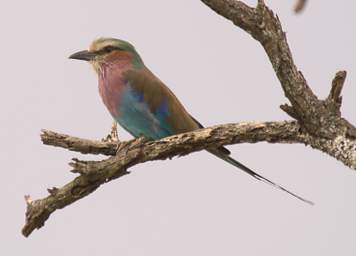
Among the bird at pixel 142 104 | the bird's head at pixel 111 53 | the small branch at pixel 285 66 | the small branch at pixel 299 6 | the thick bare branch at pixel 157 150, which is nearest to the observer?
the small branch at pixel 299 6

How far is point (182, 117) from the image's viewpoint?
13.8 feet

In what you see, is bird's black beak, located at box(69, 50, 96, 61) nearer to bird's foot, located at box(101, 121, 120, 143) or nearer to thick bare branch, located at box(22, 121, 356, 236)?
bird's foot, located at box(101, 121, 120, 143)

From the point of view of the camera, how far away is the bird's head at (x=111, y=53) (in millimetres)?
4367

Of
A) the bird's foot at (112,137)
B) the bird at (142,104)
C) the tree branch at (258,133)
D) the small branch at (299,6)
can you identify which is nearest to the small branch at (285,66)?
the tree branch at (258,133)

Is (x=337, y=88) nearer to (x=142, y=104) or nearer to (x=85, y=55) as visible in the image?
(x=142, y=104)

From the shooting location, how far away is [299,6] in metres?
2.46

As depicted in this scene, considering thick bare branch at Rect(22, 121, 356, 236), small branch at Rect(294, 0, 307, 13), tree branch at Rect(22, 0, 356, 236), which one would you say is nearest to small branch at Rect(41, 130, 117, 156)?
tree branch at Rect(22, 0, 356, 236)

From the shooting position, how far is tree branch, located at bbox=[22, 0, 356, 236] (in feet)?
9.93

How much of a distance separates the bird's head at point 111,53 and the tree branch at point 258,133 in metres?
0.83

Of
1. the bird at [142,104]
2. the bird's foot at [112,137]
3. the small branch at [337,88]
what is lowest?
the small branch at [337,88]

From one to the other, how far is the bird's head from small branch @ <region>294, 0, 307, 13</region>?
2.03 m

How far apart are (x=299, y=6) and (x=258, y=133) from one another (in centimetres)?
96

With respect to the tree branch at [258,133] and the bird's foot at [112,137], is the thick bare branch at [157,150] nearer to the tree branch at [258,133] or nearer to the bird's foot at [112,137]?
the tree branch at [258,133]

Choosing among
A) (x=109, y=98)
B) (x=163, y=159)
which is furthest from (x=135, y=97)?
(x=163, y=159)
